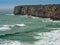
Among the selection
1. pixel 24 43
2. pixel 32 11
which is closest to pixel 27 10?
pixel 32 11

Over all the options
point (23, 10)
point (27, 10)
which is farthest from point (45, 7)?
point (23, 10)

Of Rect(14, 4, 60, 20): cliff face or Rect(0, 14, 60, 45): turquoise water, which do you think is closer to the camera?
Rect(0, 14, 60, 45): turquoise water

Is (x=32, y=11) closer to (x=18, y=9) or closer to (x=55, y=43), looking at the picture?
(x=18, y=9)

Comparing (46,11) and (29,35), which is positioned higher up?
(29,35)

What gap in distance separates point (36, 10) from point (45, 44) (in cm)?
4311

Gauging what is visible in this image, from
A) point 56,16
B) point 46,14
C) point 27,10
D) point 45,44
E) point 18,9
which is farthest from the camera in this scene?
point 18,9

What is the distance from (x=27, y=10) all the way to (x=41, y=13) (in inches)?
441

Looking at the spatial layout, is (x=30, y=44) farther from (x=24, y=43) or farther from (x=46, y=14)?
(x=46, y=14)

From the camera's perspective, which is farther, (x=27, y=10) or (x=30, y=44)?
(x=27, y=10)

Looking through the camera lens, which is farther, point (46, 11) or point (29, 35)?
A: point (46, 11)

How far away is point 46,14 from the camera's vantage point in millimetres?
51344

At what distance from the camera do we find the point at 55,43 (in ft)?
49.5

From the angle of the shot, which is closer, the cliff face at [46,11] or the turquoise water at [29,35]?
the turquoise water at [29,35]

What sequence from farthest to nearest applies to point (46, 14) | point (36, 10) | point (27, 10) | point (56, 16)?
point (27, 10) → point (36, 10) → point (46, 14) → point (56, 16)
